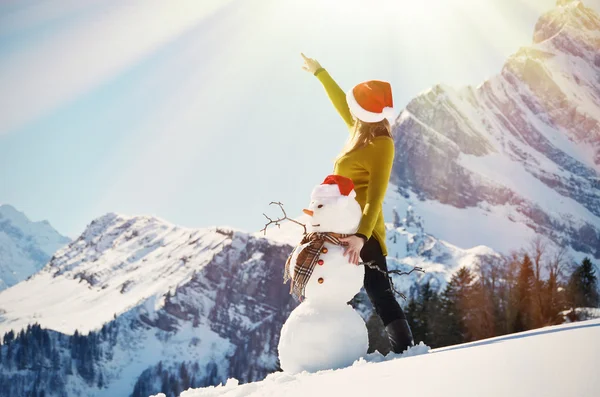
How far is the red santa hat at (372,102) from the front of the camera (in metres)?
4.74

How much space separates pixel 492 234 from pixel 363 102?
605ft

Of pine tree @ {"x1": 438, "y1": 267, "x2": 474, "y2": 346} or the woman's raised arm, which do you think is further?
pine tree @ {"x1": 438, "y1": 267, "x2": 474, "y2": 346}

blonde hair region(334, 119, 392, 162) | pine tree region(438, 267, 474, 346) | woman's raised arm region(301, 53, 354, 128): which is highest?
woman's raised arm region(301, 53, 354, 128)

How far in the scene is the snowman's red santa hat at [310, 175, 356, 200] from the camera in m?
4.22

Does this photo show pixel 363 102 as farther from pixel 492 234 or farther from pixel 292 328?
pixel 492 234

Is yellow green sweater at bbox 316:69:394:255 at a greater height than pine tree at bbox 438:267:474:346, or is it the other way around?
yellow green sweater at bbox 316:69:394:255

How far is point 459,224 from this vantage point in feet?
624

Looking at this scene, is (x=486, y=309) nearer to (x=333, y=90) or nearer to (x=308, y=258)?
(x=333, y=90)

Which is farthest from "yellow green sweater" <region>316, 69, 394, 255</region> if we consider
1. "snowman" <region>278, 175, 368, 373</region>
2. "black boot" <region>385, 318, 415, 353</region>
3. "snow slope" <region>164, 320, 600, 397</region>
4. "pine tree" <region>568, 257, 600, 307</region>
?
"pine tree" <region>568, 257, 600, 307</region>

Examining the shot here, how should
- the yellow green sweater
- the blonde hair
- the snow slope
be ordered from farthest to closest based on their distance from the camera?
the blonde hair
the yellow green sweater
the snow slope

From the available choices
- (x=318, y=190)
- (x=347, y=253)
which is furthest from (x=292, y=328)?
(x=318, y=190)


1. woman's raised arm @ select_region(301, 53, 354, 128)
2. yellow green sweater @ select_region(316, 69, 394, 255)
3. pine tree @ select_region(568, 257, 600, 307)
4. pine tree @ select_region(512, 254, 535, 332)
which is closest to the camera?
→ yellow green sweater @ select_region(316, 69, 394, 255)

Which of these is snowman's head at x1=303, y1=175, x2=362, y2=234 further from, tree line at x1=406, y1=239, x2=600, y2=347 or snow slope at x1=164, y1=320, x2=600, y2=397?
tree line at x1=406, y1=239, x2=600, y2=347

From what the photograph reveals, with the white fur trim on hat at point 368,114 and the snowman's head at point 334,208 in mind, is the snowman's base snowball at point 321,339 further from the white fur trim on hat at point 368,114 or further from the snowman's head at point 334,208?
the white fur trim on hat at point 368,114
